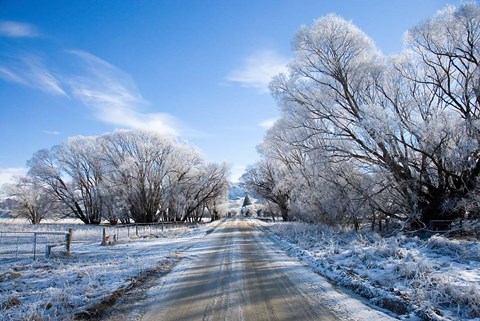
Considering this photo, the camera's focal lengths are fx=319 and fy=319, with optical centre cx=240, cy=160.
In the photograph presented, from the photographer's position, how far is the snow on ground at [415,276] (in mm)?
5508

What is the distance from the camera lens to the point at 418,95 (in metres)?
18.4

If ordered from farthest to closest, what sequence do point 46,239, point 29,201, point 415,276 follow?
1. point 29,201
2. point 46,239
3. point 415,276

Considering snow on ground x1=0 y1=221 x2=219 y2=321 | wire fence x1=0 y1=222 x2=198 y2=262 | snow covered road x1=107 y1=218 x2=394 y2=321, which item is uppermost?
wire fence x1=0 y1=222 x2=198 y2=262

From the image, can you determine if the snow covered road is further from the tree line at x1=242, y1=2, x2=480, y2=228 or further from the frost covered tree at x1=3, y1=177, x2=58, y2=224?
the frost covered tree at x1=3, y1=177, x2=58, y2=224

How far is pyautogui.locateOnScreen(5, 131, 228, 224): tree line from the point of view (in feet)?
143

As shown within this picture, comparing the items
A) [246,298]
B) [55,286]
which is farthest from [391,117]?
[55,286]

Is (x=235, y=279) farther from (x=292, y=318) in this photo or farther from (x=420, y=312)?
(x=420, y=312)

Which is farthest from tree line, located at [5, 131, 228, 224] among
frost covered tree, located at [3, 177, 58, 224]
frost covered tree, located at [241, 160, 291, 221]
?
frost covered tree, located at [241, 160, 291, 221]

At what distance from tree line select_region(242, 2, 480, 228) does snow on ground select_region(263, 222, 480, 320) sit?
5.15 m

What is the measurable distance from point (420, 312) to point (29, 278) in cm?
955

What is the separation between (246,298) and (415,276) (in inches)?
151

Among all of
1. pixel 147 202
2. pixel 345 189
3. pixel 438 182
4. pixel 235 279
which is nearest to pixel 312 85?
pixel 345 189

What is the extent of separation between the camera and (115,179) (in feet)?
147

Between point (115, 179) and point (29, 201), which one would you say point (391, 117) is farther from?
point (29, 201)
